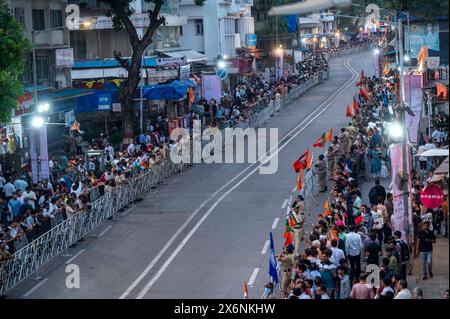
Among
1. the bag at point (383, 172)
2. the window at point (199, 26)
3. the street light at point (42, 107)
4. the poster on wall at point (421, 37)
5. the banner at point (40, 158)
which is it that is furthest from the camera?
the window at point (199, 26)

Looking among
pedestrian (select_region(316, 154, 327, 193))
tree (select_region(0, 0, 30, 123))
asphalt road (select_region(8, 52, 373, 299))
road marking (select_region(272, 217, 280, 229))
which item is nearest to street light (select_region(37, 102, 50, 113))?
tree (select_region(0, 0, 30, 123))

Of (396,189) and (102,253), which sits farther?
(102,253)

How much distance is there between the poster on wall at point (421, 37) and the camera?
4353cm

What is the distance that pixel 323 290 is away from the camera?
19.7 metres

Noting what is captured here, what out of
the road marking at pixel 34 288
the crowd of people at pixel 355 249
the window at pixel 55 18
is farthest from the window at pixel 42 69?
the road marking at pixel 34 288

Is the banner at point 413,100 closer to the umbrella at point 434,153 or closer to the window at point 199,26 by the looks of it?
the umbrella at point 434,153

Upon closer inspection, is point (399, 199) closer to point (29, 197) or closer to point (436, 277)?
point (436, 277)

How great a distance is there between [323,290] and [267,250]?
30.6ft

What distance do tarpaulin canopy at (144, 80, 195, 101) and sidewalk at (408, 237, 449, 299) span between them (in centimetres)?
2458

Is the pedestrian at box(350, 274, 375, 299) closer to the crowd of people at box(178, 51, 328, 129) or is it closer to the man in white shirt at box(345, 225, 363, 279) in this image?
the man in white shirt at box(345, 225, 363, 279)

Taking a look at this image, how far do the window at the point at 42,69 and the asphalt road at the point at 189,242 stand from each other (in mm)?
10943

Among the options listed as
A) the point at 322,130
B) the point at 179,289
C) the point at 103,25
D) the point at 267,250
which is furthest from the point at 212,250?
the point at 103,25

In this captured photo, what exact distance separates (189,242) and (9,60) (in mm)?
9304
